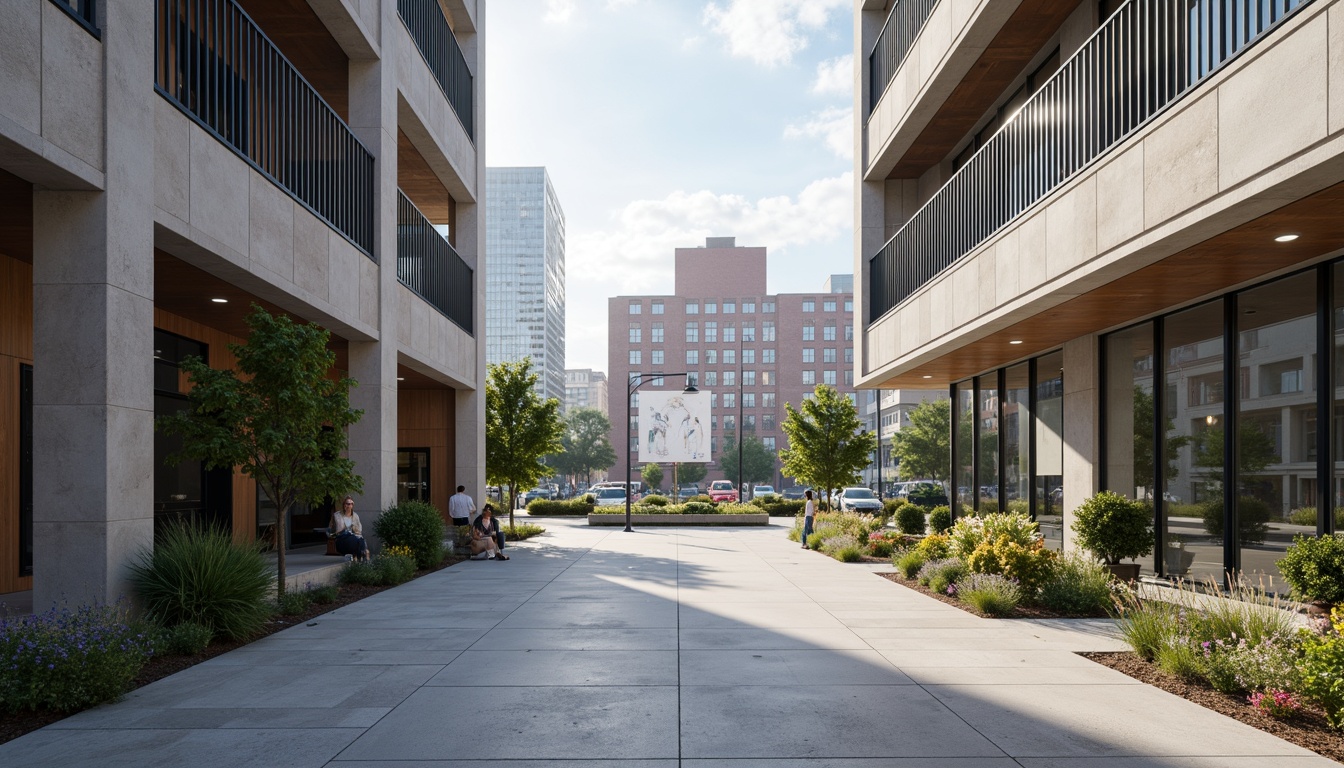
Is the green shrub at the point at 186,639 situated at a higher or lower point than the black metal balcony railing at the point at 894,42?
lower

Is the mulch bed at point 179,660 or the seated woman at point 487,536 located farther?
the seated woman at point 487,536

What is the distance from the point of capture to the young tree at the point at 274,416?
11789 millimetres

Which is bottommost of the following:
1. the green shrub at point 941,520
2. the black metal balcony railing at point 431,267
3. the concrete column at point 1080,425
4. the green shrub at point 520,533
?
the green shrub at point 520,533

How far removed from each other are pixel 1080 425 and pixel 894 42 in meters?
10.5

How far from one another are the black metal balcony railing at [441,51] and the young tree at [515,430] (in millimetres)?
8132

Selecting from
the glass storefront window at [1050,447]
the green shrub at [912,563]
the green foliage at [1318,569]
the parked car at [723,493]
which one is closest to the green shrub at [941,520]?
the glass storefront window at [1050,447]

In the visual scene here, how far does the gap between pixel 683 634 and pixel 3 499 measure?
977 centimetres

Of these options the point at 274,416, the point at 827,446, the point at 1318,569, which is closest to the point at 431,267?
the point at 274,416

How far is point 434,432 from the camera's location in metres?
29.2

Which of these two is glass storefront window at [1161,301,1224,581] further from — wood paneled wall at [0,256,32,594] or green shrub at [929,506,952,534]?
wood paneled wall at [0,256,32,594]

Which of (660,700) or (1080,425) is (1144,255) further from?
(660,700)

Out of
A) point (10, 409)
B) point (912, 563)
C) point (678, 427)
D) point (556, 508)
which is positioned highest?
point (10, 409)

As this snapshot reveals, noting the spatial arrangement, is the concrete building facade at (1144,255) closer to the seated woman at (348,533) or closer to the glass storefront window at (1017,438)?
the glass storefront window at (1017,438)

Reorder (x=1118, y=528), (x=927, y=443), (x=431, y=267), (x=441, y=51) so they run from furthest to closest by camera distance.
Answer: (x=927, y=443)
(x=441, y=51)
(x=431, y=267)
(x=1118, y=528)
